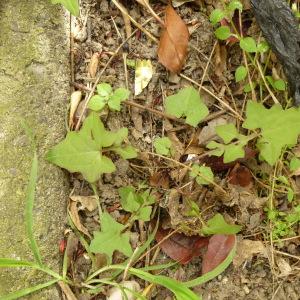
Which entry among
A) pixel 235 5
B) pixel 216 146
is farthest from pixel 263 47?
pixel 216 146

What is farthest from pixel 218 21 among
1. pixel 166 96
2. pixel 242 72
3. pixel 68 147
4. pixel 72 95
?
pixel 68 147

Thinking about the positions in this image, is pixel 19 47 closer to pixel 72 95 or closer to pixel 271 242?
pixel 72 95

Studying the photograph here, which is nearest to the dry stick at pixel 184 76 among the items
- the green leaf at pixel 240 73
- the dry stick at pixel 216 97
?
the dry stick at pixel 216 97

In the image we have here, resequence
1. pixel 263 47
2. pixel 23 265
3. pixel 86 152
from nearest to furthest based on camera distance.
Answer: pixel 23 265 < pixel 86 152 < pixel 263 47

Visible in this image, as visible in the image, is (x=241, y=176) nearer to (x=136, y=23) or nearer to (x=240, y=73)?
(x=240, y=73)

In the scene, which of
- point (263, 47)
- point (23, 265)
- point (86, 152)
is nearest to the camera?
point (23, 265)

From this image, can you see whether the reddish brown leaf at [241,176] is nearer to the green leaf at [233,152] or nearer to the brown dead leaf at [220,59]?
the green leaf at [233,152]
